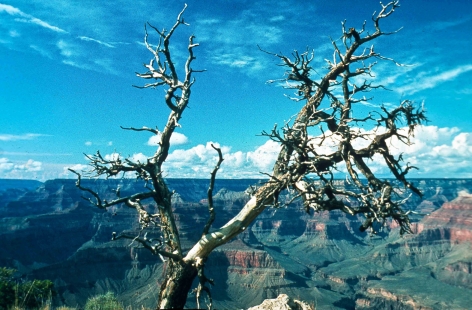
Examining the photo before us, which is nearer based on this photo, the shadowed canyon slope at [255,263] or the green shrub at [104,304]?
the green shrub at [104,304]

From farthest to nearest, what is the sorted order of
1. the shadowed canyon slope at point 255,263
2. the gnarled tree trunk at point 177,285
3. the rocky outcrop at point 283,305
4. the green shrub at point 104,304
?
the shadowed canyon slope at point 255,263 → the green shrub at point 104,304 → the rocky outcrop at point 283,305 → the gnarled tree trunk at point 177,285

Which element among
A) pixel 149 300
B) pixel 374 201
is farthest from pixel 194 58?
pixel 149 300

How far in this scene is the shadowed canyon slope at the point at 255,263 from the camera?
335ft

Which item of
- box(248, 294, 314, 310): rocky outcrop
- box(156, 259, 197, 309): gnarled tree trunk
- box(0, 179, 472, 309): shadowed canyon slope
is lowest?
box(0, 179, 472, 309): shadowed canyon slope

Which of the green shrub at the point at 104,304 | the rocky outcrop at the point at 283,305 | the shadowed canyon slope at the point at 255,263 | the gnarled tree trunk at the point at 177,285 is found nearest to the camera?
the gnarled tree trunk at the point at 177,285

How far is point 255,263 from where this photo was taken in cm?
12112

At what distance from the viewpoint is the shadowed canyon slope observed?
10212 centimetres

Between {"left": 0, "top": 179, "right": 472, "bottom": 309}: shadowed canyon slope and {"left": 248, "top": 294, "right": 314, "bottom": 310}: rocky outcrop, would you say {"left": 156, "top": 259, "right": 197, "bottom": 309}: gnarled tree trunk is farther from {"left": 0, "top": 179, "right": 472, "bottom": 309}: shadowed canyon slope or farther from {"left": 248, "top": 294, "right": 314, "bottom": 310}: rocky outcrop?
{"left": 0, "top": 179, "right": 472, "bottom": 309}: shadowed canyon slope

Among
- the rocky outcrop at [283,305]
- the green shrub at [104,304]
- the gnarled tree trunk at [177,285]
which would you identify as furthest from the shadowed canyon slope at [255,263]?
the gnarled tree trunk at [177,285]

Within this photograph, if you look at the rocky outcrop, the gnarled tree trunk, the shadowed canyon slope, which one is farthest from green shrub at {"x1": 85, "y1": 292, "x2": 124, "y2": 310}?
the shadowed canyon slope

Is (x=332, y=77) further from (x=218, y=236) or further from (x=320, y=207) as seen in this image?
(x=218, y=236)

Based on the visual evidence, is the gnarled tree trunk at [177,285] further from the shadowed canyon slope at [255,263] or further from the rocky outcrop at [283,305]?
the shadowed canyon slope at [255,263]

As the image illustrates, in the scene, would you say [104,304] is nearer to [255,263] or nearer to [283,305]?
[283,305]

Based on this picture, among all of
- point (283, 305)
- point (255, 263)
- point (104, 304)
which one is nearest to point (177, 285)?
point (283, 305)
